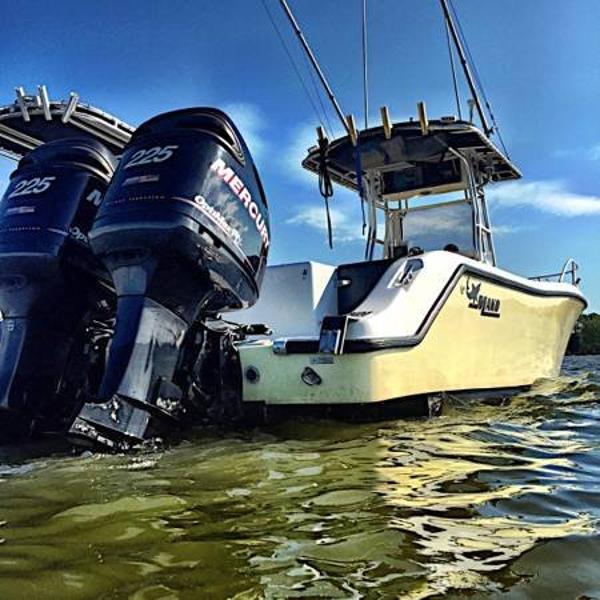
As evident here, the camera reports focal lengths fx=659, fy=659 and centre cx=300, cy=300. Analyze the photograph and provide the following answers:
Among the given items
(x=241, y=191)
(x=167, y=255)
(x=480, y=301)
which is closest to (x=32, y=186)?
(x=167, y=255)

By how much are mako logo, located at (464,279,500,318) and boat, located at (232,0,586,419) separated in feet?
0.05

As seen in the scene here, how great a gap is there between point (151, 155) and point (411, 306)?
185cm

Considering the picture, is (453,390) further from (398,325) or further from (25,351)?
(25,351)

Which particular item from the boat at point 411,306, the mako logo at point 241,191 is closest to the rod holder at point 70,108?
the boat at point 411,306

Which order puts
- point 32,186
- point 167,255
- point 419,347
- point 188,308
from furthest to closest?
point 419,347 → point 32,186 → point 188,308 → point 167,255

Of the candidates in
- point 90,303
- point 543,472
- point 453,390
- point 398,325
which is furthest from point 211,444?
point 453,390

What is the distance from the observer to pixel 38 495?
2.26 metres

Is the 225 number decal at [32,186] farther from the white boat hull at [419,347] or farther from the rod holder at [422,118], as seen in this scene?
Result: the rod holder at [422,118]

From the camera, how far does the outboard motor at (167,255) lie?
124 inches

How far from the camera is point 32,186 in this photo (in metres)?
3.79

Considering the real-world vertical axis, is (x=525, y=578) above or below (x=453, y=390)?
below

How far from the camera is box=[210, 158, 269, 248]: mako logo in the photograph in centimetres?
353

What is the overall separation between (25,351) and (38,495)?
1436 mm

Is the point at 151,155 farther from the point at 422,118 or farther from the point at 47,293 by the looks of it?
the point at 422,118
